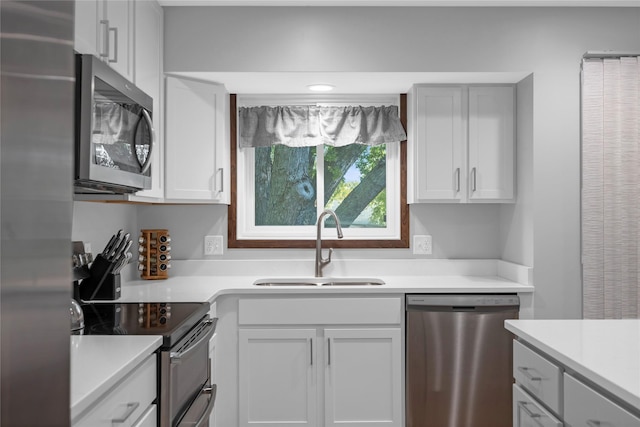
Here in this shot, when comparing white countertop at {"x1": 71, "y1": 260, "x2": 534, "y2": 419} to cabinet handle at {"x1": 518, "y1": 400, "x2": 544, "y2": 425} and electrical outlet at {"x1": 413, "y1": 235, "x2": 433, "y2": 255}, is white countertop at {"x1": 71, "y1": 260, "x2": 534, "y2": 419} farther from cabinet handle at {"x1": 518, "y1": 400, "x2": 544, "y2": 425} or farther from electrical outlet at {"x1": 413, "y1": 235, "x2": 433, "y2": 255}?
cabinet handle at {"x1": 518, "y1": 400, "x2": 544, "y2": 425}

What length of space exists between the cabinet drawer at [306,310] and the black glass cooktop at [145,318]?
564mm

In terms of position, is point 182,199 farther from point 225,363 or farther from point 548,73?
point 548,73

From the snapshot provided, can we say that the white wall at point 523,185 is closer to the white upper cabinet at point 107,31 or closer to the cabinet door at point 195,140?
the cabinet door at point 195,140

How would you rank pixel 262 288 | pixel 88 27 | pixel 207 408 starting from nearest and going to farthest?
pixel 88 27
pixel 207 408
pixel 262 288

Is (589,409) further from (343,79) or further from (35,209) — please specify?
(343,79)

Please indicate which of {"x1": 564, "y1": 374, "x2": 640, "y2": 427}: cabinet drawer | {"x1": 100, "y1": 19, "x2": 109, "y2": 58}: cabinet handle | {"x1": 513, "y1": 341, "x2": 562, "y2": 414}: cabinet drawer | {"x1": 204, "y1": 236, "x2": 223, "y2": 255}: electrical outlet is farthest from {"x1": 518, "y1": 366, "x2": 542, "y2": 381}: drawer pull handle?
{"x1": 204, "y1": 236, "x2": 223, "y2": 255}: electrical outlet

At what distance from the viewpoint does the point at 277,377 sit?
2.87 meters

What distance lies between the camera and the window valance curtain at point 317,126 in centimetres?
346

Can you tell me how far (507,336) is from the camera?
9.28 ft

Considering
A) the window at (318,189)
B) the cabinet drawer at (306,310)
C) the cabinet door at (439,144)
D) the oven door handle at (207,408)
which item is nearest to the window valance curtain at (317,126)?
the window at (318,189)

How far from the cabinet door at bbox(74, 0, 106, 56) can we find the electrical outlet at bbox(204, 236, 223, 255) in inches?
63.1

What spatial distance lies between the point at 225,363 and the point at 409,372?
968 millimetres

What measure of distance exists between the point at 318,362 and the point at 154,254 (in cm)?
115

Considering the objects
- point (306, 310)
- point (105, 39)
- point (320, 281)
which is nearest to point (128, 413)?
point (105, 39)
